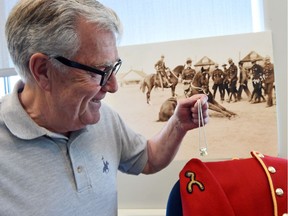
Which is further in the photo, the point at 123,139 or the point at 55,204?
the point at 123,139

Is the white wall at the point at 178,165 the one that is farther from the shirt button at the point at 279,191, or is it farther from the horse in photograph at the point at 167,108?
the shirt button at the point at 279,191

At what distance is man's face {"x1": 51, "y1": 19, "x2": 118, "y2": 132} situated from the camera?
27.9 inches

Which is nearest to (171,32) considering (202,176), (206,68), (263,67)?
(206,68)

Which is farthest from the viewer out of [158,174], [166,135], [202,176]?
[158,174]

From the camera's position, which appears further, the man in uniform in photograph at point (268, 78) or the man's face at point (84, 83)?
the man in uniform in photograph at point (268, 78)

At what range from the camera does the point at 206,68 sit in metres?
0.98

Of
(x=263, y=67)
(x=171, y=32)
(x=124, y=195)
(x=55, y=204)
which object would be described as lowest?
(x=124, y=195)

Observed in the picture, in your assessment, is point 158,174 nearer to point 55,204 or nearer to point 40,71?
point 55,204

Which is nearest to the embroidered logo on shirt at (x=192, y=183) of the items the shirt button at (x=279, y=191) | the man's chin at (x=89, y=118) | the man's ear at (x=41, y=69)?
the shirt button at (x=279, y=191)

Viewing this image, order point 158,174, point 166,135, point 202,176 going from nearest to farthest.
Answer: point 202,176, point 166,135, point 158,174

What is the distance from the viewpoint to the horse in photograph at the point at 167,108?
1.01 metres

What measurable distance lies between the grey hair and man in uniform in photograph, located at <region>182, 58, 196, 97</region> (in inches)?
12.9

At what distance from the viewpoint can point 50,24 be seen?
0.68 metres

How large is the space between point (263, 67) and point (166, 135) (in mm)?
333
